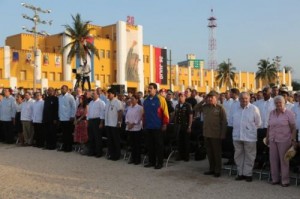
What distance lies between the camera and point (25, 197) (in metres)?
6.65

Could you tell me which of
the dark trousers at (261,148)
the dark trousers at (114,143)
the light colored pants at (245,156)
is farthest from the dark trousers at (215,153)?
the dark trousers at (114,143)

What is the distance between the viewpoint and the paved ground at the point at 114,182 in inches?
271

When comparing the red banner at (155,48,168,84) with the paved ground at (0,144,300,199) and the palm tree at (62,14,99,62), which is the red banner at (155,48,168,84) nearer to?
the palm tree at (62,14,99,62)

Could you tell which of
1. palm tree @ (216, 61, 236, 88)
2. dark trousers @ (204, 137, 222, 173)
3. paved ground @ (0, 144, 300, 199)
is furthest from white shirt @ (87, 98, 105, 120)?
palm tree @ (216, 61, 236, 88)

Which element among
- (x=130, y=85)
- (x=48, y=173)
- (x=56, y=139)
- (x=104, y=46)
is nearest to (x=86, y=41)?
(x=104, y=46)

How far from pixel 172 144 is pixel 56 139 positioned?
4.46 m

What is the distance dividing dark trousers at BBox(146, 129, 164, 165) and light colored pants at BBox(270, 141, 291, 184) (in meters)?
2.64

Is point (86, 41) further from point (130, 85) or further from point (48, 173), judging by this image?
point (48, 173)

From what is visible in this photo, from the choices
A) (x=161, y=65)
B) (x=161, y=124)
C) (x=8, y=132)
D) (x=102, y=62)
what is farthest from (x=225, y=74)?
(x=161, y=124)

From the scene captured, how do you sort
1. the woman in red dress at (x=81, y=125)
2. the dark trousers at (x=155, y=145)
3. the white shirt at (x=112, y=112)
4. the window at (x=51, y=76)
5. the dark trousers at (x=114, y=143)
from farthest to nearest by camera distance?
the window at (x=51, y=76) → the woman in red dress at (x=81, y=125) → the white shirt at (x=112, y=112) → the dark trousers at (x=114, y=143) → the dark trousers at (x=155, y=145)

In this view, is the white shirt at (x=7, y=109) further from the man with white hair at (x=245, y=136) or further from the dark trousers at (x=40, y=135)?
the man with white hair at (x=245, y=136)

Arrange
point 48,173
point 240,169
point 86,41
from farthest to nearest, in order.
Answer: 1. point 86,41
2. point 48,173
3. point 240,169

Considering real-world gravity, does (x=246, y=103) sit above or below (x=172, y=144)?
above

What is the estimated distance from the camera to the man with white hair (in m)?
7.95
